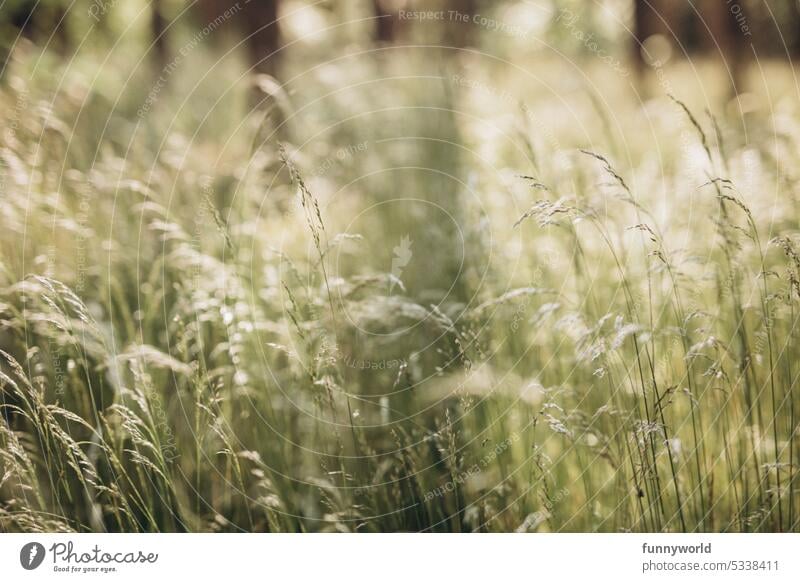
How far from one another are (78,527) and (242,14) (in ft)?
11.0

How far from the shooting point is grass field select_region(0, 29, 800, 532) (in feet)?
5.38

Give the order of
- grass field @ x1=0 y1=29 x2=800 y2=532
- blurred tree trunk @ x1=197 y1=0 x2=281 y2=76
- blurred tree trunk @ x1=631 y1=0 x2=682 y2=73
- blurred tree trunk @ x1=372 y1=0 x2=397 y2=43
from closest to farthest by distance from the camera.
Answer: grass field @ x1=0 y1=29 x2=800 y2=532, blurred tree trunk @ x1=372 y1=0 x2=397 y2=43, blurred tree trunk @ x1=197 y1=0 x2=281 y2=76, blurred tree trunk @ x1=631 y1=0 x2=682 y2=73

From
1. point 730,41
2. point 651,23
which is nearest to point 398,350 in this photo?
point 730,41

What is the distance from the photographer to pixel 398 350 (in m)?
1.92

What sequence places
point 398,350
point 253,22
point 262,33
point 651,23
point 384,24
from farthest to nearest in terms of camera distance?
point 651,23 < point 262,33 < point 253,22 < point 384,24 < point 398,350

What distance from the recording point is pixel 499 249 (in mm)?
2076

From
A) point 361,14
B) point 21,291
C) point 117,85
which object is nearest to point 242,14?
point 361,14
